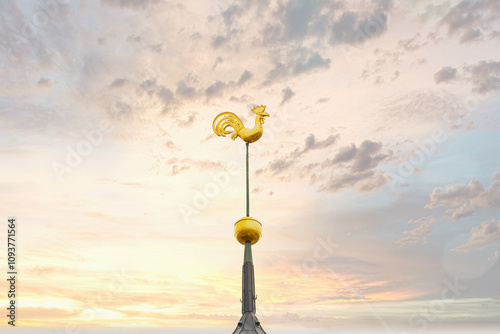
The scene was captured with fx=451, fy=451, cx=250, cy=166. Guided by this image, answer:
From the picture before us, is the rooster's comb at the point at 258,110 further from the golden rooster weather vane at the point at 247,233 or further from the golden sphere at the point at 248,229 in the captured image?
the golden sphere at the point at 248,229

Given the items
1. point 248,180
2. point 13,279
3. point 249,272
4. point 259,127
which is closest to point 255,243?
point 249,272

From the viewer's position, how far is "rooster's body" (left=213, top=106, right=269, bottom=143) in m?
19.6

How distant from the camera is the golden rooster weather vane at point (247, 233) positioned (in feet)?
57.5

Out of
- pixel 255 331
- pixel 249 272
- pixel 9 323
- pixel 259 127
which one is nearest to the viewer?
pixel 255 331

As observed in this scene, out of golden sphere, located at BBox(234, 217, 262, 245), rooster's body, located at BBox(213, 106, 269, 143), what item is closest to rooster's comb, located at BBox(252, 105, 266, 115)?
rooster's body, located at BBox(213, 106, 269, 143)

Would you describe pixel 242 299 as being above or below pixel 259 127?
below

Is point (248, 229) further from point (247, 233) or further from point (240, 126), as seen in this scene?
point (240, 126)

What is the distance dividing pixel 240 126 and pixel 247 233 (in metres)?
4.77

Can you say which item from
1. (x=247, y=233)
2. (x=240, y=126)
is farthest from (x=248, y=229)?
(x=240, y=126)

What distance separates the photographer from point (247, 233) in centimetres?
1831

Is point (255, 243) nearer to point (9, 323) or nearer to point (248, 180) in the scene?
point (248, 180)

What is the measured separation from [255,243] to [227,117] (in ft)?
18.5

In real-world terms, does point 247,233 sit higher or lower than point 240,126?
lower

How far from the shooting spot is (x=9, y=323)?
25250 millimetres
